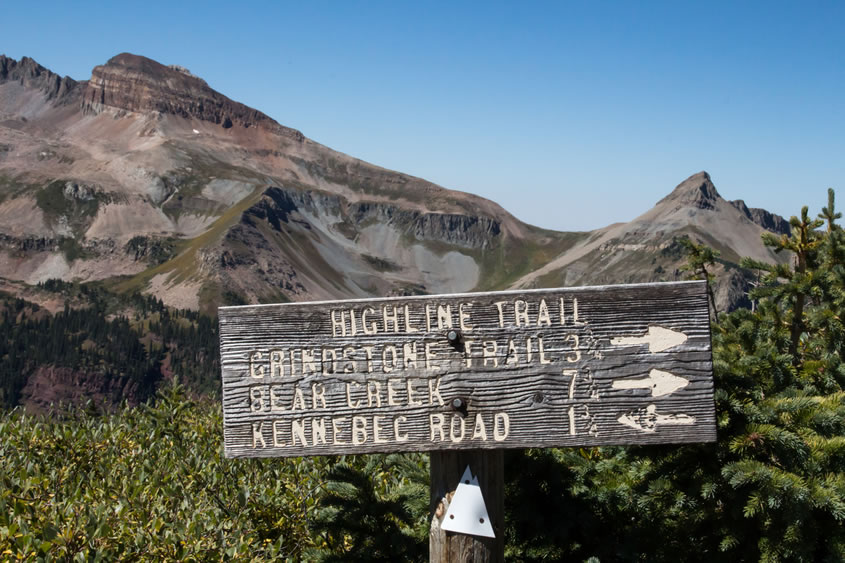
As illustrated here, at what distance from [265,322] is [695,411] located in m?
1.95

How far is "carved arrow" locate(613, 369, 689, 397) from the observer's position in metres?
3.23

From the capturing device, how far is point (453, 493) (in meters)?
3.52

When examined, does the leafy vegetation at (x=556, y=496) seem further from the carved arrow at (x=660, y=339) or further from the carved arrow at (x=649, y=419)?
the carved arrow at (x=660, y=339)

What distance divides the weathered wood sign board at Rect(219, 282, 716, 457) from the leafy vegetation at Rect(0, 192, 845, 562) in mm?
652

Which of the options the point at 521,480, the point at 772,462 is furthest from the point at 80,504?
the point at 772,462

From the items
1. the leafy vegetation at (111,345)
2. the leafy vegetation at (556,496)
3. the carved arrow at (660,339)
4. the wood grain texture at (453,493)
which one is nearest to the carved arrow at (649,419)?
the carved arrow at (660,339)

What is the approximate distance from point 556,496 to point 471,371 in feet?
4.51

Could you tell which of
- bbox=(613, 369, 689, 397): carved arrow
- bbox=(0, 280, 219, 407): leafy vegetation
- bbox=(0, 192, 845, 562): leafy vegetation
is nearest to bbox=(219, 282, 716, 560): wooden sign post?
bbox=(613, 369, 689, 397): carved arrow

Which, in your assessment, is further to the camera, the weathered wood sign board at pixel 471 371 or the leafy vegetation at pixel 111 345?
the leafy vegetation at pixel 111 345

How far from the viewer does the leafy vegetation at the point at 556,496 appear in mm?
3646

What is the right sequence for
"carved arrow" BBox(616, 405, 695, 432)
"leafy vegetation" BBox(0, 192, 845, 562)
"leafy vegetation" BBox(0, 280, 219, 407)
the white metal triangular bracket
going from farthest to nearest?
"leafy vegetation" BBox(0, 280, 219, 407) → "leafy vegetation" BBox(0, 192, 845, 562) → the white metal triangular bracket → "carved arrow" BBox(616, 405, 695, 432)

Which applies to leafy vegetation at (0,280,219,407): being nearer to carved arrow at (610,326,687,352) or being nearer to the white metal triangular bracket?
the white metal triangular bracket

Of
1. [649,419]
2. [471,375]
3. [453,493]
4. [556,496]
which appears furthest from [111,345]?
[649,419]

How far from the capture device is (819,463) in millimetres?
3807
